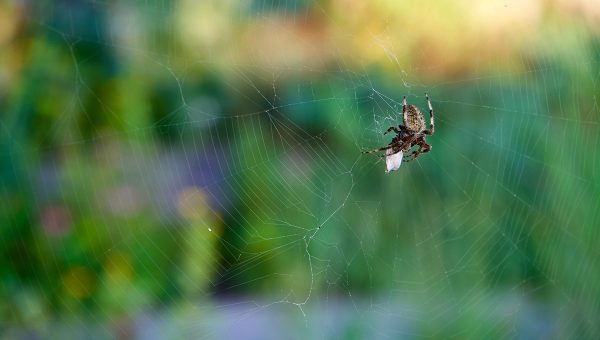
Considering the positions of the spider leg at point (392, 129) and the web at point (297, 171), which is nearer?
the web at point (297, 171)

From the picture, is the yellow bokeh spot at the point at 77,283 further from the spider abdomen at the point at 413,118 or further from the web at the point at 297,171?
the spider abdomen at the point at 413,118

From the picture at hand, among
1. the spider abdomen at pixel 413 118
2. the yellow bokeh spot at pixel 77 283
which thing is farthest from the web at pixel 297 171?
the spider abdomen at pixel 413 118

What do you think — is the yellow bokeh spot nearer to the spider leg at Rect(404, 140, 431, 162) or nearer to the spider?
the spider

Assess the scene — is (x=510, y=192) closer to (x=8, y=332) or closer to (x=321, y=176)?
(x=321, y=176)

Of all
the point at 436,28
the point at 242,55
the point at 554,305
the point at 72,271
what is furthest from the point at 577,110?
the point at 72,271

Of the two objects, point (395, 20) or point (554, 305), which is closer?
point (395, 20)

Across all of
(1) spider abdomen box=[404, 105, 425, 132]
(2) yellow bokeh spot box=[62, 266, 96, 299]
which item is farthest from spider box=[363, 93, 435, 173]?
(2) yellow bokeh spot box=[62, 266, 96, 299]

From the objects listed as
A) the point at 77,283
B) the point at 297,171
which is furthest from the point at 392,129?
the point at 77,283
